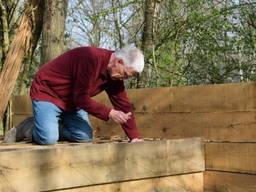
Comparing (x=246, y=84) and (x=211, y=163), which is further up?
(x=246, y=84)

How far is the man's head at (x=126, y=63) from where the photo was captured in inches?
145

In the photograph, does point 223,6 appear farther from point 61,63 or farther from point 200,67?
point 61,63

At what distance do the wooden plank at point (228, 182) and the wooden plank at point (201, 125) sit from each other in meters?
0.28

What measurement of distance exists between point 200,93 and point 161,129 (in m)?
0.52

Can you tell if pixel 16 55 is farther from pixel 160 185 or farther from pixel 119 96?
pixel 160 185

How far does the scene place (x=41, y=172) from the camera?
115 inches

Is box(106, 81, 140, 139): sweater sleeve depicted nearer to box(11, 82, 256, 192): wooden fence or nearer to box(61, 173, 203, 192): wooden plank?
box(11, 82, 256, 192): wooden fence

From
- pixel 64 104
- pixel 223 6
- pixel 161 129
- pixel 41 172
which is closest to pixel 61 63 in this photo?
pixel 64 104

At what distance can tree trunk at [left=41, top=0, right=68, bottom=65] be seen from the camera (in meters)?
5.68

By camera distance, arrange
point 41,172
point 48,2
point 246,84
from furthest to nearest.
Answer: point 48,2 < point 246,84 < point 41,172

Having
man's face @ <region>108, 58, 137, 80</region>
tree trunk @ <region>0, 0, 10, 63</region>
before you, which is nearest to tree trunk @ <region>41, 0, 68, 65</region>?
man's face @ <region>108, 58, 137, 80</region>

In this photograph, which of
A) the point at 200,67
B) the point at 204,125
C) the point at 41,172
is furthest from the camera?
the point at 200,67

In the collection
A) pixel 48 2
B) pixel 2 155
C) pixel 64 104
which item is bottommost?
pixel 2 155

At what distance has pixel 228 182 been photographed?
3.97m
